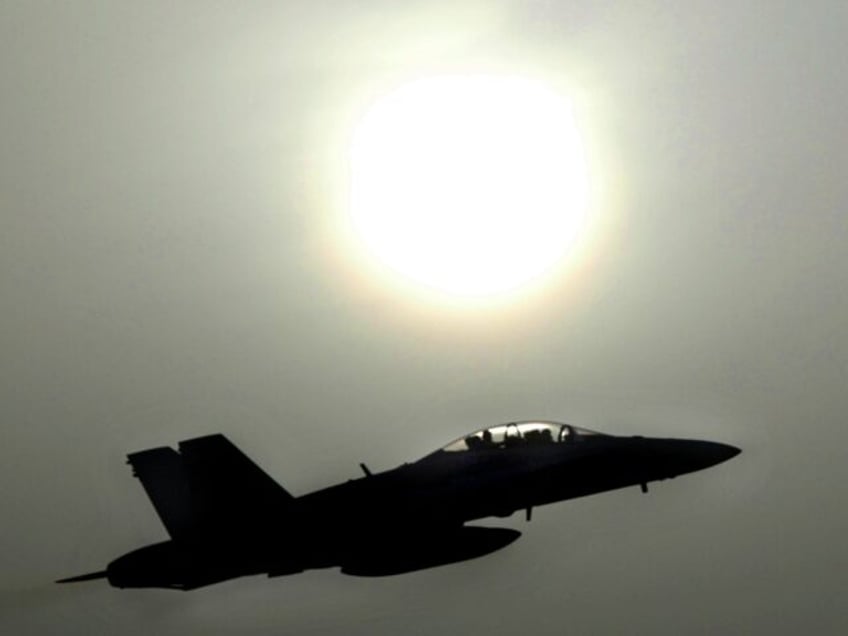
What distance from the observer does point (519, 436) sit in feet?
19.1

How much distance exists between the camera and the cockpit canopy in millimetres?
5805

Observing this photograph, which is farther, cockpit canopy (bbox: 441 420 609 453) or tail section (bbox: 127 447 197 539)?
cockpit canopy (bbox: 441 420 609 453)

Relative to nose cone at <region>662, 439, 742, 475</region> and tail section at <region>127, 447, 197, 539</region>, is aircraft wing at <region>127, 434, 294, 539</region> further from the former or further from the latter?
nose cone at <region>662, 439, 742, 475</region>

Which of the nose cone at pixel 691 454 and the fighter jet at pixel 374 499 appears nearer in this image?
the fighter jet at pixel 374 499

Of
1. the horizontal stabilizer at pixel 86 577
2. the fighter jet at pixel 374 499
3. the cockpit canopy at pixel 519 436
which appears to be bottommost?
the horizontal stabilizer at pixel 86 577

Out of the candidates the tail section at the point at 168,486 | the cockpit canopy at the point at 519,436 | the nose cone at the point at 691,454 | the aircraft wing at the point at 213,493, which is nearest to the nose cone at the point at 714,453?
the nose cone at the point at 691,454

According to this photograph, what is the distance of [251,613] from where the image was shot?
6.25 meters

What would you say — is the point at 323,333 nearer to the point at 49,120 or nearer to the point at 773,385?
the point at 49,120

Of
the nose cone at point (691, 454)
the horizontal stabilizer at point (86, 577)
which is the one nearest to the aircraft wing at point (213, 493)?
the horizontal stabilizer at point (86, 577)

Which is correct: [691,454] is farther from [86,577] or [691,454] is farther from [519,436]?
[86,577]

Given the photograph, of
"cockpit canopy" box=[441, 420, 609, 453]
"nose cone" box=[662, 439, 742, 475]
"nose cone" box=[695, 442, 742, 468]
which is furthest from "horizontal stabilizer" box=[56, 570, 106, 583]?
Result: "nose cone" box=[695, 442, 742, 468]

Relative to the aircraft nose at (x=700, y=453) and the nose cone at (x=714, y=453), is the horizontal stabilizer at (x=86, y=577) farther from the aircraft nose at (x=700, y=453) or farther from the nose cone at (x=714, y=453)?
the nose cone at (x=714, y=453)

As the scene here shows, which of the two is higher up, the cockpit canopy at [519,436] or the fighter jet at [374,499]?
the cockpit canopy at [519,436]

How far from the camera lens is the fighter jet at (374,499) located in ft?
18.5
